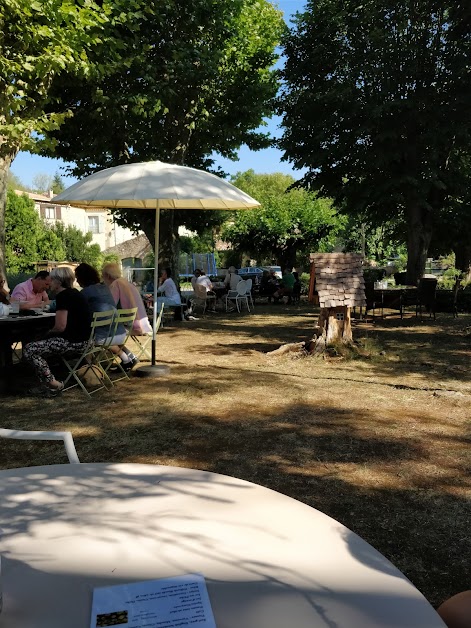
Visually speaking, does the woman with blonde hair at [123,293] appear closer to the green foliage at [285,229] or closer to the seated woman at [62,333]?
the seated woman at [62,333]

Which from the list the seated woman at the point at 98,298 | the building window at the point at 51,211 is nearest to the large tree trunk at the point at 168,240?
the seated woman at the point at 98,298

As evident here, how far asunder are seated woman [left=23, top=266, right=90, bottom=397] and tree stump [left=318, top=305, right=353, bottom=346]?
3.99 m

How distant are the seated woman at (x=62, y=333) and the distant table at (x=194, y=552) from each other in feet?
14.7

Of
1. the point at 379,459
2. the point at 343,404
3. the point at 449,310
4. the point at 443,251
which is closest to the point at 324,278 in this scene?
the point at 343,404

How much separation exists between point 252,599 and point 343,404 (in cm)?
492

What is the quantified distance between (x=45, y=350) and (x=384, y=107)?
14.7m

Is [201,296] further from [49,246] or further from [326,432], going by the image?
[49,246]

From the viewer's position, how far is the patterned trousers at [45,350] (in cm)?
611

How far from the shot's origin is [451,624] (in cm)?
134

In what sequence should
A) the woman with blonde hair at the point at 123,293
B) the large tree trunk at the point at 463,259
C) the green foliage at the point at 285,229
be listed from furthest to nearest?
the green foliage at the point at 285,229 → the large tree trunk at the point at 463,259 → the woman with blonde hair at the point at 123,293

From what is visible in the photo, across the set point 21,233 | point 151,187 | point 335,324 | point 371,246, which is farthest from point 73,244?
point 151,187

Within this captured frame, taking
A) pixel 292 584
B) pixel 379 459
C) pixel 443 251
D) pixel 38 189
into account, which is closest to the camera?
pixel 292 584

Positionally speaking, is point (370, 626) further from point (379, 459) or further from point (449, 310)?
point (449, 310)

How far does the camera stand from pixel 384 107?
56.0ft
